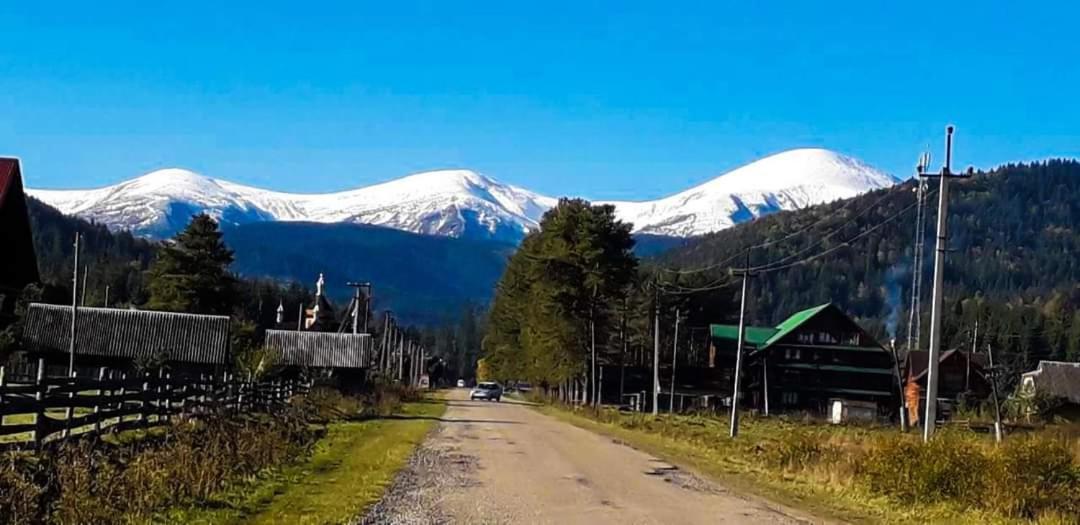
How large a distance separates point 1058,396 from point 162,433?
282 feet

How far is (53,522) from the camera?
1245cm

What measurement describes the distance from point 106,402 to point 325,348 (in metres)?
48.7

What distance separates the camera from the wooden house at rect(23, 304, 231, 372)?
6000 cm

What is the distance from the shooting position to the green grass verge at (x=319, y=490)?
1524 centimetres

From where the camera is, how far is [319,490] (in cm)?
1895

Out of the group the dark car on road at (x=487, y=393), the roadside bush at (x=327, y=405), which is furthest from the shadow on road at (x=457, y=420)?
the dark car on road at (x=487, y=393)

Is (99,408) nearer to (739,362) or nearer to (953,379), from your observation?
(739,362)

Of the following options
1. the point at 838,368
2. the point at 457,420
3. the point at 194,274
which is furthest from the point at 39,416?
the point at 838,368

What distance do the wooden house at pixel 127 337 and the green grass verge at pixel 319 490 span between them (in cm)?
3037

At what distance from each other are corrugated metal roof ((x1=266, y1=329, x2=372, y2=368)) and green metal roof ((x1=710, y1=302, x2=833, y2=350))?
41.8m

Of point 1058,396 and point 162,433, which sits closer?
point 162,433

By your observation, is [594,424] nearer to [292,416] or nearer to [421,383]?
[292,416]

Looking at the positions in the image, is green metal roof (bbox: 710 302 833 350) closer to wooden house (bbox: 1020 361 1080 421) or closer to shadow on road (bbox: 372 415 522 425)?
wooden house (bbox: 1020 361 1080 421)

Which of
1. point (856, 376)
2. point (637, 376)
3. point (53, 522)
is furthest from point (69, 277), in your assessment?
point (53, 522)
